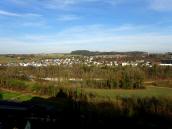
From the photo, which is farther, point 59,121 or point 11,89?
point 11,89

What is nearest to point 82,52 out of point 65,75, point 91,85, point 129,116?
point 65,75

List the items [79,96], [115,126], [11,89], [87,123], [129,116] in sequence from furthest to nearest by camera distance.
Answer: [11,89]
[79,96]
[129,116]
[115,126]
[87,123]

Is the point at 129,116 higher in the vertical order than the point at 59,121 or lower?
lower

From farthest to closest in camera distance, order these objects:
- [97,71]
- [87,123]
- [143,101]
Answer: [97,71]
[143,101]
[87,123]

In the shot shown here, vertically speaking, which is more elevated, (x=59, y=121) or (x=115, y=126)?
(x=59, y=121)

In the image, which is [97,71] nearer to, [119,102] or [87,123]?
[119,102]

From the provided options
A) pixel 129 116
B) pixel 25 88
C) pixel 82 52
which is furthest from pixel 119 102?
pixel 82 52

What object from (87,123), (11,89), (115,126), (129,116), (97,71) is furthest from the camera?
(97,71)

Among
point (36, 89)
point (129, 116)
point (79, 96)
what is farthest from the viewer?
point (36, 89)

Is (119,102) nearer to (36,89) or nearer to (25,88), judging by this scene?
(36,89)
